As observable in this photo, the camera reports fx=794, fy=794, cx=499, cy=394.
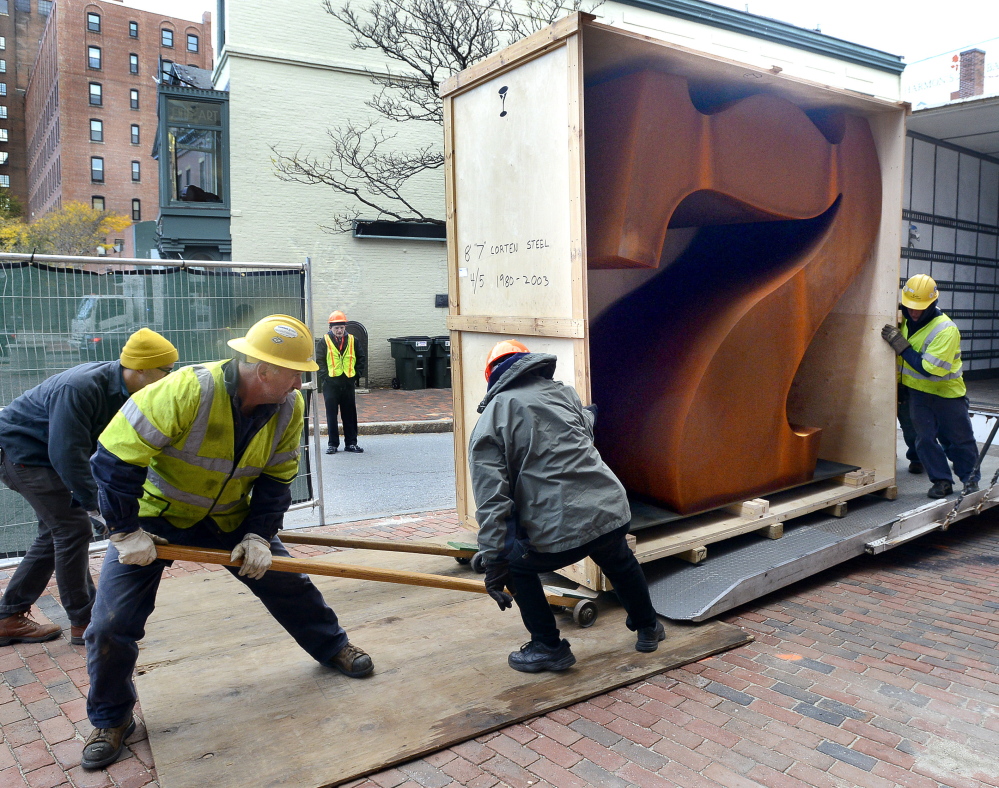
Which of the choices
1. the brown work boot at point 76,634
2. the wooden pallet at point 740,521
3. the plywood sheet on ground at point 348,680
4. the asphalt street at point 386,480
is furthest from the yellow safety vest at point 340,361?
the brown work boot at point 76,634

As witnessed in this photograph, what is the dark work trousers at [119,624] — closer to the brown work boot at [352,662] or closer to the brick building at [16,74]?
the brown work boot at [352,662]

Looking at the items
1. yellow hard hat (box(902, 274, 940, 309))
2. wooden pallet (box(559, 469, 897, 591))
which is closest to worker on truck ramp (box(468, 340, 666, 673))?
wooden pallet (box(559, 469, 897, 591))

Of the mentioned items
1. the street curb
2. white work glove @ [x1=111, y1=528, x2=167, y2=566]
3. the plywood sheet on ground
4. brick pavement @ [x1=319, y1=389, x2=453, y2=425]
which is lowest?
the plywood sheet on ground

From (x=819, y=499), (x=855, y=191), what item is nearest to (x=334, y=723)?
(x=819, y=499)

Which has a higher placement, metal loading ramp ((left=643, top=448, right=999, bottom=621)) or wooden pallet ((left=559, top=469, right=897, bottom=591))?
wooden pallet ((left=559, top=469, right=897, bottom=591))

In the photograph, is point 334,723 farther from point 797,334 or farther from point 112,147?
point 112,147

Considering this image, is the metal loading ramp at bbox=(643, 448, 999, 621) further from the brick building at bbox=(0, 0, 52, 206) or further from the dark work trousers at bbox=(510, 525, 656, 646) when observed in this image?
the brick building at bbox=(0, 0, 52, 206)

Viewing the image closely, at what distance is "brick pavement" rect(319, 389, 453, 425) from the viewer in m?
13.7

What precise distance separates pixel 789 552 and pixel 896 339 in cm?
231

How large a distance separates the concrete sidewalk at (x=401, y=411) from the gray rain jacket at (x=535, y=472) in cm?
911

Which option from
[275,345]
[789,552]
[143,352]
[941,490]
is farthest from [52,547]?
[941,490]

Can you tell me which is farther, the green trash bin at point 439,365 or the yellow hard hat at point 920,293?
the green trash bin at point 439,365

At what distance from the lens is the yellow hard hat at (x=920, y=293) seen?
641 centimetres

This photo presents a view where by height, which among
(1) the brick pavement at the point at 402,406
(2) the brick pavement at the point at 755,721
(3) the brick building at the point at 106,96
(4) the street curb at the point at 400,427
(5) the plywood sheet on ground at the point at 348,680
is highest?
(3) the brick building at the point at 106,96
